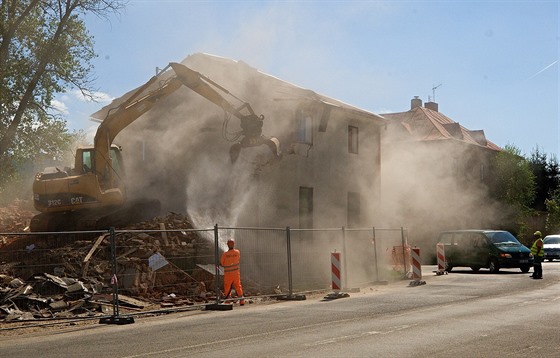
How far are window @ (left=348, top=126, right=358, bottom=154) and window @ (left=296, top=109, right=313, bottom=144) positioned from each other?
398cm

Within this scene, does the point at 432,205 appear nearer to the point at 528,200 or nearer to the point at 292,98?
the point at 292,98

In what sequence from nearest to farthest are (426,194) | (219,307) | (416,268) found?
1. (219,307)
2. (416,268)
3. (426,194)

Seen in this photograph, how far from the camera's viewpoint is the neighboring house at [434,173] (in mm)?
45062

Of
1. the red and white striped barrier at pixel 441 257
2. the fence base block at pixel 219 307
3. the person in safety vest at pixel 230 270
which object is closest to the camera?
the fence base block at pixel 219 307

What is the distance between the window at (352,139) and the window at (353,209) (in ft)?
7.23

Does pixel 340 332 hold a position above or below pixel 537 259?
below

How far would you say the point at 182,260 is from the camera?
19234 mm

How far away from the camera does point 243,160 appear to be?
1199 inches

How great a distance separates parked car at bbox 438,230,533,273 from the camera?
29.2 m

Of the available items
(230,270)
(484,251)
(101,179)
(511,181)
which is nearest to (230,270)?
(230,270)

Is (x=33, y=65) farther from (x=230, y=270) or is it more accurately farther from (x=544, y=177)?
(x=544, y=177)

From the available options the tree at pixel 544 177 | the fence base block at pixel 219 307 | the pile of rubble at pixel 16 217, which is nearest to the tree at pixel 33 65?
the pile of rubble at pixel 16 217

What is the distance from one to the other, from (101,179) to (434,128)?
40.0m

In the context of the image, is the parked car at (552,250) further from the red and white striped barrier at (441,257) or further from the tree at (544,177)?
the tree at (544,177)
